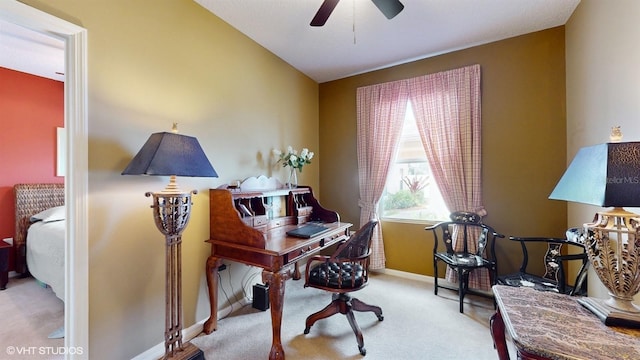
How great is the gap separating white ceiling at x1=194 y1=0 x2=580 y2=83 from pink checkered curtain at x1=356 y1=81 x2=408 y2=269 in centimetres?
44

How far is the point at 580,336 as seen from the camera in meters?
0.90

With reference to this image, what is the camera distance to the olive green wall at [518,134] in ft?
8.09

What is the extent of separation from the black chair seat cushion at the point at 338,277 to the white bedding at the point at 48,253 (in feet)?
7.71

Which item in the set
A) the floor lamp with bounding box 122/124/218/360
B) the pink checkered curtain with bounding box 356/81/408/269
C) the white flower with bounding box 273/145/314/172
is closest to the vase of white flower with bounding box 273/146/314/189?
the white flower with bounding box 273/145/314/172

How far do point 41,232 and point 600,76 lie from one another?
5438 millimetres

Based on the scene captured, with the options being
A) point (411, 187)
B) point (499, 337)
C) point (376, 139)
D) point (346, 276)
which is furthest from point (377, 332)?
point (376, 139)

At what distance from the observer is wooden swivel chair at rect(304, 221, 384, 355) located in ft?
6.22

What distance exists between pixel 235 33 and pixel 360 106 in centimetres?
180

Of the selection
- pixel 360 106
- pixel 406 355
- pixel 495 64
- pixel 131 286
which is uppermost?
pixel 495 64

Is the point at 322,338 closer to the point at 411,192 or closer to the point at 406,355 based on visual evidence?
the point at 406,355

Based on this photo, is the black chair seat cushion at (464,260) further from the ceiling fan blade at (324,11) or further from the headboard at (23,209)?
the headboard at (23,209)

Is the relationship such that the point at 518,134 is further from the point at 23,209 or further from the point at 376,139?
the point at 23,209

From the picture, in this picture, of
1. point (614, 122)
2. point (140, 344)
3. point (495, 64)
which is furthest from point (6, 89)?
point (614, 122)

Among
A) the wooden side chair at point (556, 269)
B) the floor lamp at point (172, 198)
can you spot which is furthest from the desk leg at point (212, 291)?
the wooden side chair at point (556, 269)
